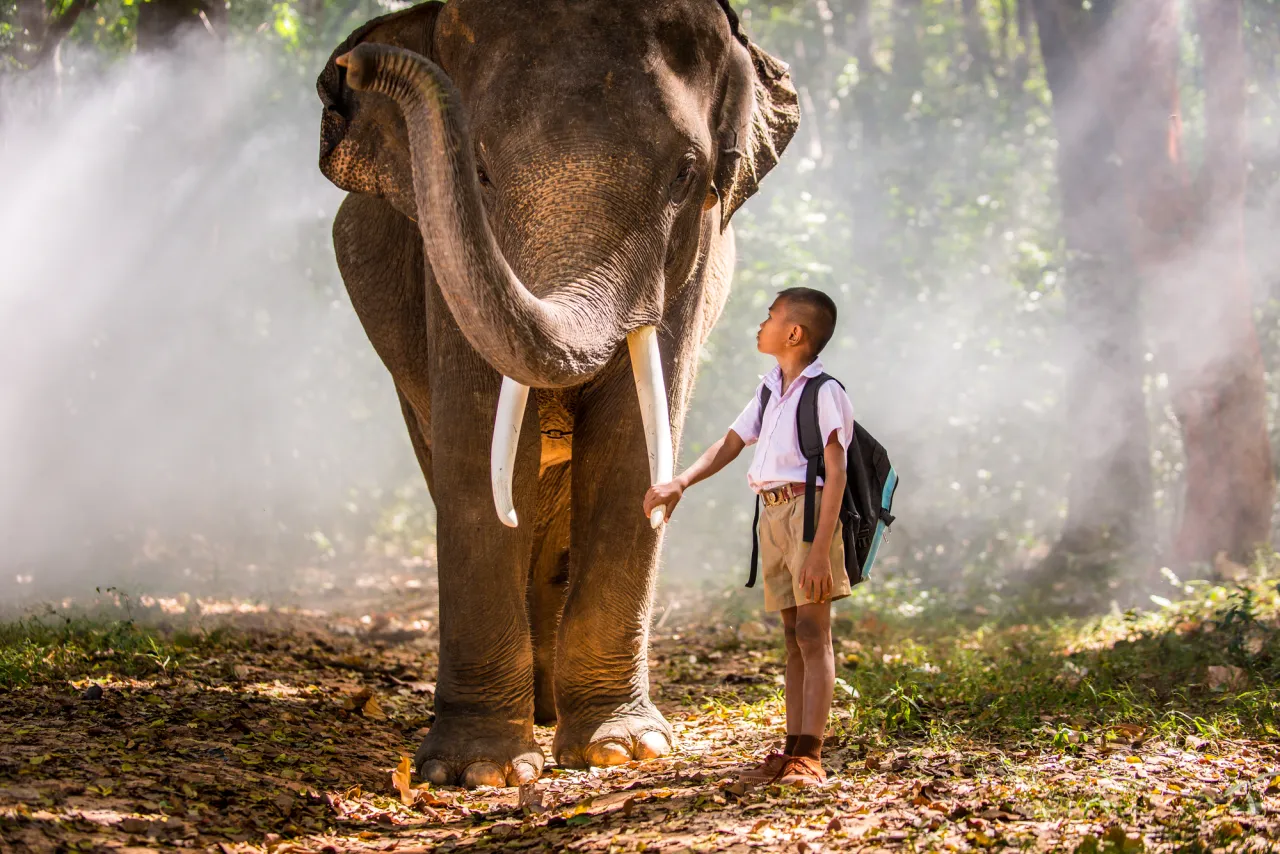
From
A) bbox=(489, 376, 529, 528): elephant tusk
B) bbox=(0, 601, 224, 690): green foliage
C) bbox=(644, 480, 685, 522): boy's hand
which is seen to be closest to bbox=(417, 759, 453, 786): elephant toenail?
bbox=(489, 376, 529, 528): elephant tusk

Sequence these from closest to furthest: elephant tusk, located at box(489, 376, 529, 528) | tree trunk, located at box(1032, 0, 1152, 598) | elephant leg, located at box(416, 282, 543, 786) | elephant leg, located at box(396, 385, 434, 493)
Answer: elephant tusk, located at box(489, 376, 529, 528) < elephant leg, located at box(416, 282, 543, 786) < elephant leg, located at box(396, 385, 434, 493) < tree trunk, located at box(1032, 0, 1152, 598)

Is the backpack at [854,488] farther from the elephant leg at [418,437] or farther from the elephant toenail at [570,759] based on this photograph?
the elephant leg at [418,437]

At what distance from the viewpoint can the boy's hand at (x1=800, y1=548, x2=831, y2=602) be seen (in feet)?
12.8

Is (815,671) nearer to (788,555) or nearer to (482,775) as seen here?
(788,555)

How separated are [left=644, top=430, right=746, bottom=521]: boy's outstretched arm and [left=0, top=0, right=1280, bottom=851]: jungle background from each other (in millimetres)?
861

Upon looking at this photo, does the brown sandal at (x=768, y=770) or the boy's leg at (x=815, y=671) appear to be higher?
the boy's leg at (x=815, y=671)

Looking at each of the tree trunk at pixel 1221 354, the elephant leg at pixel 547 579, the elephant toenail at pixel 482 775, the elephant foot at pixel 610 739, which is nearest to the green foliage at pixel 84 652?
the elephant leg at pixel 547 579

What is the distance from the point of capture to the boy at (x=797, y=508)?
3961 mm

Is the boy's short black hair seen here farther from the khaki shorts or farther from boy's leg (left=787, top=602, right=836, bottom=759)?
boy's leg (left=787, top=602, right=836, bottom=759)

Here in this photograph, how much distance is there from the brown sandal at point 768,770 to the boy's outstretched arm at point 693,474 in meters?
0.80

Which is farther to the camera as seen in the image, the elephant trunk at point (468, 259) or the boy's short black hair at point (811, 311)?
the boy's short black hair at point (811, 311)

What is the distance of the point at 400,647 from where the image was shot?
8633mm

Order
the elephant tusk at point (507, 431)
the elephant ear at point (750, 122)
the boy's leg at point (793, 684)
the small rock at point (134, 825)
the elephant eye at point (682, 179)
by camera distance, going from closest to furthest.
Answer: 1. the small rock at point (134, 825)
2. the boy's leg at point (793, 684)
3. the elephant tusk at point (507, 431)
4. the elephant eye at point (682, 179)
5. the elephant ear at point (750, 122)

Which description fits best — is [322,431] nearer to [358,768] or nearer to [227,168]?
[227,168]
